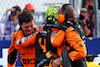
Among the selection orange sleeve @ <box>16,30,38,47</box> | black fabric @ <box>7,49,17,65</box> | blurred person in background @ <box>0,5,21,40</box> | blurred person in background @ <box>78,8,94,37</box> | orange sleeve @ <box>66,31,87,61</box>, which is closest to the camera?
orange sleeve @ <box>66,31,87,61</box>

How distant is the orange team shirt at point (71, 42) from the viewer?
8.86 feet

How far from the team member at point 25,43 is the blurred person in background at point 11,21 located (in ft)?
6.98

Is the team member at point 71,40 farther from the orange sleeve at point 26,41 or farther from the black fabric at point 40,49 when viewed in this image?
the orange sleeve at point 26,41

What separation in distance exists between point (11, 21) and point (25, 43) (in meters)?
2.76

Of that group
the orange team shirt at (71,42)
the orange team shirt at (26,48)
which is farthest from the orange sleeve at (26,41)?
the orange team shirt at (71,42)

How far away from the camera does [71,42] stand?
2748 millimetres

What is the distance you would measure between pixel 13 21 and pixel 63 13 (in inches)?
130

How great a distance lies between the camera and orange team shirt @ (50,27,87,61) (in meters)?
2.70

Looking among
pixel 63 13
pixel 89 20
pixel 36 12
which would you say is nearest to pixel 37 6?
pixel 36 12

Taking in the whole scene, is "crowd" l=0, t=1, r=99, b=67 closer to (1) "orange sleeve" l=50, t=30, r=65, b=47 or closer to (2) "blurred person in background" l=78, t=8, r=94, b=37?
(1) "orange sleeve" l=50, t=30, r=65, b=47

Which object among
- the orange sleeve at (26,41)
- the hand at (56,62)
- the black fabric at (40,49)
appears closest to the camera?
the hand at (56,62)

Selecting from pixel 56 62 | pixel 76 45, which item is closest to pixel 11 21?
pixel 56 62

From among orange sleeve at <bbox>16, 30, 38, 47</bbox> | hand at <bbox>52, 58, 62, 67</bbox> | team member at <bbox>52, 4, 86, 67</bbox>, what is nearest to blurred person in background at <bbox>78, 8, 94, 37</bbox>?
orange sleeve at <bbox>16, 30, 38, 47</bbox>

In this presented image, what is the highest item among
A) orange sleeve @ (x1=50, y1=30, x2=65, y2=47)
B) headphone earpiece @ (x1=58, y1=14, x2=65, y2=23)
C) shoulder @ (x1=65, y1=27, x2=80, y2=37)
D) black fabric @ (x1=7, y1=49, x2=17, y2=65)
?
headphone earpiece @ (x1=58, y1=14, x2=65, y2=23)
